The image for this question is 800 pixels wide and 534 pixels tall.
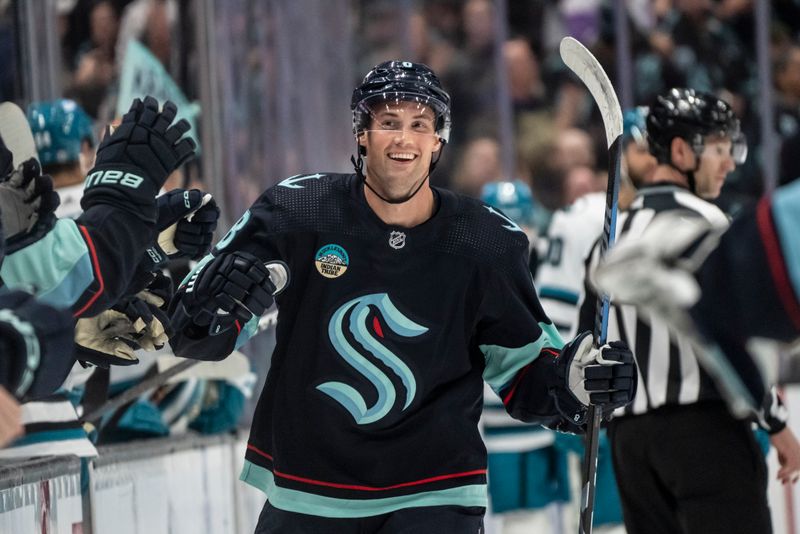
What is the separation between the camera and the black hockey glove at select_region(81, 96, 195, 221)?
2.47m

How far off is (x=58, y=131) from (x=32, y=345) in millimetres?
1908

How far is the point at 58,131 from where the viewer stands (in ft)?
12.3

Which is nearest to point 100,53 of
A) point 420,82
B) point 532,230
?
point 532,230

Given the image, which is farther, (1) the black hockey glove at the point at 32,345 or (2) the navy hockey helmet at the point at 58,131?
(2) the navy hockey helmet at the point at 58,131

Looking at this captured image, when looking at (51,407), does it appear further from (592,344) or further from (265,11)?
(265,11)

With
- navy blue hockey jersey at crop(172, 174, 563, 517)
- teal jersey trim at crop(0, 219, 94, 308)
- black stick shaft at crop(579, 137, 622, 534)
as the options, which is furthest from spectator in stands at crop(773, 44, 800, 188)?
teal jersey trim at crop(0, 219, 94, 308)

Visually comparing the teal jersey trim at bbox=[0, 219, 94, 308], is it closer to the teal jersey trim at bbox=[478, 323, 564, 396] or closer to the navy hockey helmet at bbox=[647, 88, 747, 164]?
the teal jersey trim at bbox=[478, 323, 564, 396]

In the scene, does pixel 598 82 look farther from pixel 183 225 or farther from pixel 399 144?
pixel 183 225

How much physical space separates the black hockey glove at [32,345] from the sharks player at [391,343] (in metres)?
0.64

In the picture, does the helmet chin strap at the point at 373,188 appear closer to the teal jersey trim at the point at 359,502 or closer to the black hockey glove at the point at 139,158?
the black hockey glove at the point at 139,158

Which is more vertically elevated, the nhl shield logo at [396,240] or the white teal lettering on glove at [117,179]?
the white teal lettering on glove at [117,179]

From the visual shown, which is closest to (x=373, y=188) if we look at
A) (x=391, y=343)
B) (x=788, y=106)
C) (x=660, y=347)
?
(x=391, y=343)

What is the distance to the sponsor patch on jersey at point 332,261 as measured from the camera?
9.26 ft

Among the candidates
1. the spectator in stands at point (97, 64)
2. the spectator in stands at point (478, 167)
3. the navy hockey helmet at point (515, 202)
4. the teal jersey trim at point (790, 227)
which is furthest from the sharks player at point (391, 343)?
the spectator in stands at point (478, 167)
